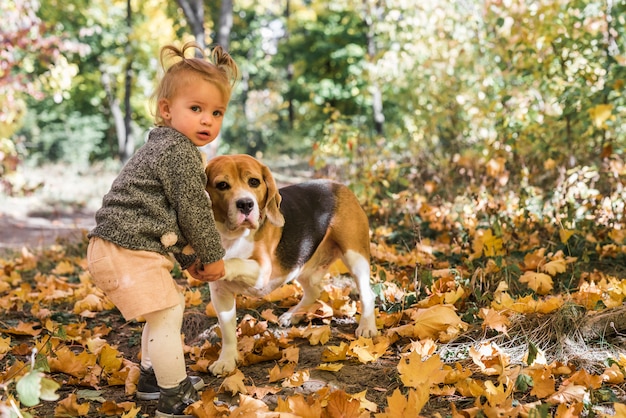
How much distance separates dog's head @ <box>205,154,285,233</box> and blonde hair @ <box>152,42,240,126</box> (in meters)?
0.32

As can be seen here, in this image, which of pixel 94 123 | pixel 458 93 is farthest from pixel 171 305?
pixel 94 123

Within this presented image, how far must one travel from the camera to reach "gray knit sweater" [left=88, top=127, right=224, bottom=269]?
2.40 meters

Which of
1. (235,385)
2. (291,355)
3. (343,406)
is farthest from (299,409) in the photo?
(291,355)

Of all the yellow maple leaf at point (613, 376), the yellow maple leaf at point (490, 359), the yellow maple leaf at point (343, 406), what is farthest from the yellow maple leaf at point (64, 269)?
the yellow maple leaf at point (613, 376)

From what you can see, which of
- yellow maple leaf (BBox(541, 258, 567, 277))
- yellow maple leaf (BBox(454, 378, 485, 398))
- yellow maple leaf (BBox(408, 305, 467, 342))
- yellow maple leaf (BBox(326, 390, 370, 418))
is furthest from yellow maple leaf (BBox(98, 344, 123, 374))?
yellow maple leaf (BBox(541, 258, 567, 277))

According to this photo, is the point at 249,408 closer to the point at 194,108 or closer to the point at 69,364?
the point at 69,364

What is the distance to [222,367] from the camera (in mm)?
2975

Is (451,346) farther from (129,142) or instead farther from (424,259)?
(129,142)

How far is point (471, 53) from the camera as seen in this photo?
9242 mm

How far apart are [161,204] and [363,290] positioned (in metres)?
1.42

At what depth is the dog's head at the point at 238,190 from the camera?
103 inches

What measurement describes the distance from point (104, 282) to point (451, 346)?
176 cm

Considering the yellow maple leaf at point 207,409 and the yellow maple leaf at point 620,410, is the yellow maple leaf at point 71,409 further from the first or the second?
the yellow maple leaf at point 620,410

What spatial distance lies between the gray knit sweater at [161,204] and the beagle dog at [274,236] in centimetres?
22
